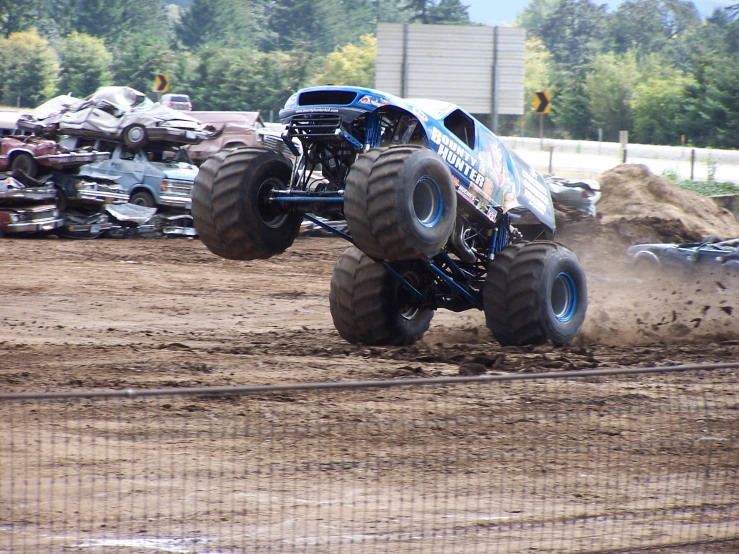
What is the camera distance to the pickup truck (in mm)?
21688

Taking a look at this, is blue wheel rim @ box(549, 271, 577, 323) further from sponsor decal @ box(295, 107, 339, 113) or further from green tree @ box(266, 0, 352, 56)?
green tree @ box(266, 0, 352, 56)

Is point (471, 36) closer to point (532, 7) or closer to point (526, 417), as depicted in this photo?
point (526, 417)

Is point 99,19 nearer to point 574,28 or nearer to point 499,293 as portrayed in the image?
point 574,28

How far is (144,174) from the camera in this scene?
21.9m

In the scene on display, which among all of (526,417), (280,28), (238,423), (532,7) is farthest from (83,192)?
(532,7)

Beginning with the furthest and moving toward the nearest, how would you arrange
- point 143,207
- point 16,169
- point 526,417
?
1. point 143,207
2. point 16,169
3. point 526,417

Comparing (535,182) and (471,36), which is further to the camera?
(471,36)

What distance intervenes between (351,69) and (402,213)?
5987cm

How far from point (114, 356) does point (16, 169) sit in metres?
11.1

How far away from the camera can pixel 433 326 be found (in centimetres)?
1347

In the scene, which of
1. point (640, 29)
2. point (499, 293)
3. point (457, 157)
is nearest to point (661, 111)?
point (499, 293)

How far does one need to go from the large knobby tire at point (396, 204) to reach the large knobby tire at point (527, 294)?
169cm

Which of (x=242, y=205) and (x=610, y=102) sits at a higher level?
(x=610, y=102)

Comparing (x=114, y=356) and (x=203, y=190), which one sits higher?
(x=203, y=190)
